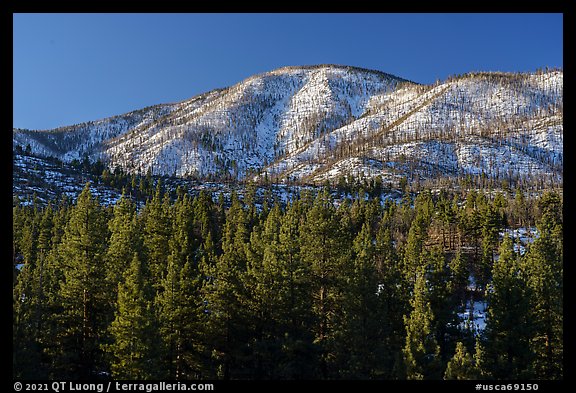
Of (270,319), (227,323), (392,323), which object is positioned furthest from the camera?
(392,323)

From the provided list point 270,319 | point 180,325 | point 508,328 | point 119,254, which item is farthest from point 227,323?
point 508,328

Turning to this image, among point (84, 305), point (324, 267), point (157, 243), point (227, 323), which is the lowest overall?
point (227, 323)

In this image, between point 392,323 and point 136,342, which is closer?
point 136,342

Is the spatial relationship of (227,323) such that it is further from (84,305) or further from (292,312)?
(84,305)

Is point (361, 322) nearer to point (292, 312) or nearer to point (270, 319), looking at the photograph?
point (292, 312)

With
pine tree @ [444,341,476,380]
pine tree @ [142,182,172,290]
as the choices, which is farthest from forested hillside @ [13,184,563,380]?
pine tree @ [142,182,172,290]

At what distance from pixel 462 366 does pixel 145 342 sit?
56.1ft

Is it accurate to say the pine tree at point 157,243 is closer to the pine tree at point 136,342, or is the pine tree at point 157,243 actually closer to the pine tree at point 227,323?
the pine tree at point 227,323

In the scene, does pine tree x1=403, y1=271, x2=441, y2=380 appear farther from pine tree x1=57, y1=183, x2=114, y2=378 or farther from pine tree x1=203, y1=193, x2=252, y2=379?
pine tree x1=57, y1=183, x2=114, y2=378

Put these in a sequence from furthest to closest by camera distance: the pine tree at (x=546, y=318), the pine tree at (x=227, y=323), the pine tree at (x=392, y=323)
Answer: the pine tree at (x=546, y=318) < the pine tree at (x=227, y=323) < the pine tree at (x=392, y=323)

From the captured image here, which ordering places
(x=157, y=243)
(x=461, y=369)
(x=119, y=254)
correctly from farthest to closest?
(x=157, y=243) → (x=119, y=254) → (x=461, y=369)

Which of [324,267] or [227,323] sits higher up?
[324,267]

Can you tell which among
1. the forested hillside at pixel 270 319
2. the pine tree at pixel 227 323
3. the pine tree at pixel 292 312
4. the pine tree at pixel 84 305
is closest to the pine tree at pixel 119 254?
the forested hillside at pixel 270 319
